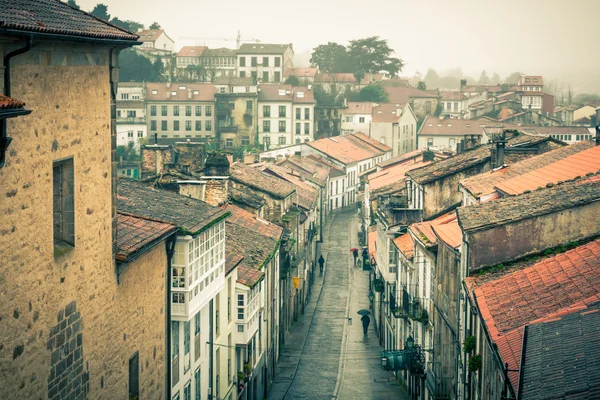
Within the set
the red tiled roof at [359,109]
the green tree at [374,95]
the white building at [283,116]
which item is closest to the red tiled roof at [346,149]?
the white building at [283,116]

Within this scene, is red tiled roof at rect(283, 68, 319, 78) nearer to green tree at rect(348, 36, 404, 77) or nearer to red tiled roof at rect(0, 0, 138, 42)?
green tree at rect(348, 36, 404, 77)

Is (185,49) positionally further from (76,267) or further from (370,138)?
(76,267)

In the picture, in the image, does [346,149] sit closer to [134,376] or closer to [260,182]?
[260,182]

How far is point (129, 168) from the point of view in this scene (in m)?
109

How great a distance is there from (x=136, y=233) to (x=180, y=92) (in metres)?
112

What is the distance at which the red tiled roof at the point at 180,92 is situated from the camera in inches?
5118

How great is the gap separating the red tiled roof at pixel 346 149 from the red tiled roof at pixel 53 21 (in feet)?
287

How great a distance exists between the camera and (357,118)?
139 m

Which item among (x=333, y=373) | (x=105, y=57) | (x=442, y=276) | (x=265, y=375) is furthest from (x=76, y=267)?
(x=333, y=373)

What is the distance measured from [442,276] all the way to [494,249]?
7.04 metres

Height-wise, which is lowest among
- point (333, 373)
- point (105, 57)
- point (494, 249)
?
point (333, 373)

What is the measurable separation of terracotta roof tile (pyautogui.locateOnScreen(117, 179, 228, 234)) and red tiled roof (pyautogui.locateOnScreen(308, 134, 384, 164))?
253 ft

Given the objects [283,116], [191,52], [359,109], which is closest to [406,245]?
[283,116]

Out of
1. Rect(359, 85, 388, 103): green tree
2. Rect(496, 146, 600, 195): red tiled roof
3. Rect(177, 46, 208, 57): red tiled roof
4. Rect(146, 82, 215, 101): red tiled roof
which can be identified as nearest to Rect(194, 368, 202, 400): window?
Rect(496, 146, 600, 195): red tiled roof
